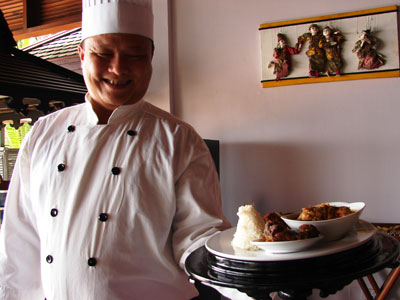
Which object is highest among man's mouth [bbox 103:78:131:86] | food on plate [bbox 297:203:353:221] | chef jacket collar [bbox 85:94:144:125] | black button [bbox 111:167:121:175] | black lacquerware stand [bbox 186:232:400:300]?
man's mouth [bbox 103:78:131:86]

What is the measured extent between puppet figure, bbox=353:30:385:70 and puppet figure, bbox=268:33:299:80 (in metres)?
0.41

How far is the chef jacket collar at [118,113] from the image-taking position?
1.38 metres

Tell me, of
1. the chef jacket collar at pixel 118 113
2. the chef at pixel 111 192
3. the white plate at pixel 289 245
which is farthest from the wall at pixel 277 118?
the white plate at pixel 289 245

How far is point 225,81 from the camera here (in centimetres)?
291

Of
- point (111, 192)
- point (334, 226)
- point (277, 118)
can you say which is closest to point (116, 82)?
point (111, 192)

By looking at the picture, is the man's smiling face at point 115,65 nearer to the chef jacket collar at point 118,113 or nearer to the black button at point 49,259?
the chef jacket collar at point 118,113

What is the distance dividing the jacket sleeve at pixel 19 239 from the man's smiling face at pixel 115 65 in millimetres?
380

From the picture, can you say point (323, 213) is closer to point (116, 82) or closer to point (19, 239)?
point (116, 82)

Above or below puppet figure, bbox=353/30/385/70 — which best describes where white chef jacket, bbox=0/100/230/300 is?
below

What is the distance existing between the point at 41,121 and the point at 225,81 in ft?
5.45

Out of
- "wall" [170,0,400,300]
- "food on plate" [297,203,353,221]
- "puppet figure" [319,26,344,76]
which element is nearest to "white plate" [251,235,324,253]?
"food on plate" [297,203,353,221]

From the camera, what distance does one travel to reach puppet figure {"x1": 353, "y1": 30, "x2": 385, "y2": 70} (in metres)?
2.51

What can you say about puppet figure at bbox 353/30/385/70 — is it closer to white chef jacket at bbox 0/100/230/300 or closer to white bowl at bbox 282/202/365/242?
white chef jacket at bbox 0/100/230/300

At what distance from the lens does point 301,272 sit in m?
0.80
